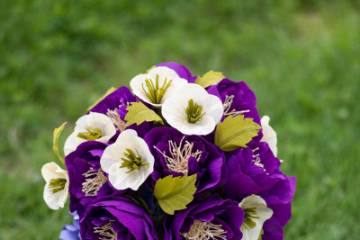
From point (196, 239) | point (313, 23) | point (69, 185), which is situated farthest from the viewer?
point (313, 23)

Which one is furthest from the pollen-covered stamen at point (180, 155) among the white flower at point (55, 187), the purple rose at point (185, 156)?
the white flower at point (55, 187)

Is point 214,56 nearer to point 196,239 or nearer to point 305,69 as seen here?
point 305,69

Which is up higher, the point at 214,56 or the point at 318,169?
the point at 214,56

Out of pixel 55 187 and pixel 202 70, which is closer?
pixel 55 187

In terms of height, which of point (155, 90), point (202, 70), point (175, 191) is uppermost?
point (202, 70)

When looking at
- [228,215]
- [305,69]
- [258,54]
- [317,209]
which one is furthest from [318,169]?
[228,215]

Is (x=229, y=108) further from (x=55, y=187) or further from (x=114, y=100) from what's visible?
(x=55, y=187)

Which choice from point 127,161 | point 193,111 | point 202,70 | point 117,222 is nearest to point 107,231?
point 117,222

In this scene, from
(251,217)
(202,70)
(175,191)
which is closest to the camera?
(175,191)
